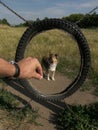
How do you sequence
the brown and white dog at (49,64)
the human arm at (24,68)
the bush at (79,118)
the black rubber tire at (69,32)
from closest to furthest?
the human arm at (24,68) < the black rubber tire at (69,32) < the brown and white dog at (49,64) < the bush at (79,118)

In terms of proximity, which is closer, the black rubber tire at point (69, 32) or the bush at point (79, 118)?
the black rubber tire at point (69, 32)

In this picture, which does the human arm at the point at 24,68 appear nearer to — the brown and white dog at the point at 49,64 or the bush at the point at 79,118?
the brown and white dog at the point at 49,64

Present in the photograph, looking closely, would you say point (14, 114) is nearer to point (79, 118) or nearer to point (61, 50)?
point (79, 118)

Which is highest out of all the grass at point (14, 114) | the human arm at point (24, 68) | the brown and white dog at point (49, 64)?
the human arm at point (24, 68)

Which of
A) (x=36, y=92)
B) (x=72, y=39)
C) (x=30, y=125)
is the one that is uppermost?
(x=72, y=39)

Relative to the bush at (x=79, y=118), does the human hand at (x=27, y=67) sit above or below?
above

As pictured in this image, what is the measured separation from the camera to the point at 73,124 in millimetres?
6746

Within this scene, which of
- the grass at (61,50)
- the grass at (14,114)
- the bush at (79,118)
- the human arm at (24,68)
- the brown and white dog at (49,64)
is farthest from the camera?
the grass at (14,114)

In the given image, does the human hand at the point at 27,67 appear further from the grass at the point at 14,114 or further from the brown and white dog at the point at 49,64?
the grass at the point at 14,114

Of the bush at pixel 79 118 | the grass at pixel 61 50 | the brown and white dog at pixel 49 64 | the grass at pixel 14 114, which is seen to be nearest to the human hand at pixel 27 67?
the grass at pixel 61 50

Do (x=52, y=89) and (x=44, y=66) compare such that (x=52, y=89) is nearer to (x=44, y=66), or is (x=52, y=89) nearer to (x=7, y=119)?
(x=44, y=66)

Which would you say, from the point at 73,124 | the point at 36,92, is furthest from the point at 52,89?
the point at 73,124

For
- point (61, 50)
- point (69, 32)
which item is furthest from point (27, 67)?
point (61, 50)

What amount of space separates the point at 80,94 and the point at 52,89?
209 cm
